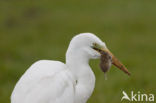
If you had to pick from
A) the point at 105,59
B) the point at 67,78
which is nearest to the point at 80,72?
the point at 67,78

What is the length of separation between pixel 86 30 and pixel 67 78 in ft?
21.2

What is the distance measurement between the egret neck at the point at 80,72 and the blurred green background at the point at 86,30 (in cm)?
195

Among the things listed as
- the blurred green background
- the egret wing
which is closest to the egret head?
the egret wing

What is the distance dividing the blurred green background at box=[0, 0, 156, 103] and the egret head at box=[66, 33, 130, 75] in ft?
7.30

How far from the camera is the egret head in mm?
4836

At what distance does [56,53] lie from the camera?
984 cm

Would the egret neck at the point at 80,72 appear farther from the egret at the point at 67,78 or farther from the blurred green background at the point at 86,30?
the blurred green background at the point at 86,30

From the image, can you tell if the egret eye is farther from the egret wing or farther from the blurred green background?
the blurred green background

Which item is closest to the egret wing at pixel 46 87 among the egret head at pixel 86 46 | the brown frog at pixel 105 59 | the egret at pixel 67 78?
the egret at pixel 67 78

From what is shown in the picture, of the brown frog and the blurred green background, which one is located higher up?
the brown frog

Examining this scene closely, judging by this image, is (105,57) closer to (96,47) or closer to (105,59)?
(105,59)

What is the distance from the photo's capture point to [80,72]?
5027mm

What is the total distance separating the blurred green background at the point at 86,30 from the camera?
7980mm

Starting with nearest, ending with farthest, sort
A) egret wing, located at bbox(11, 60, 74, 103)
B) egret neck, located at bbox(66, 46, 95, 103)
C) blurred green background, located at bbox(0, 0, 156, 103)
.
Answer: egret wing, located at bbox(11, 60, 74, 103)
egret neck, located at bbox(66, 46, 95, 103)
blurred green background, located at bbox(0, 0, 156, 103)
